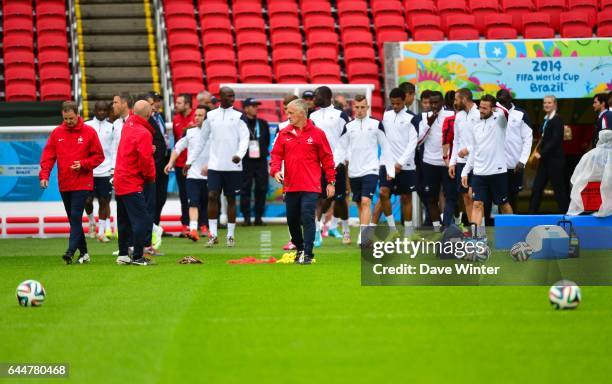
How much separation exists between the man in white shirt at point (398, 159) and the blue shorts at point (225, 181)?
2.13 meters

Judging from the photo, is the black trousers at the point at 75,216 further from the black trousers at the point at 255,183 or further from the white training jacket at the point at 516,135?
the black trousers at the point at 255,183

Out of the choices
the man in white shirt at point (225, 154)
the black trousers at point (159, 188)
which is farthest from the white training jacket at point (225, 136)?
the black trousers at point (159, 188)

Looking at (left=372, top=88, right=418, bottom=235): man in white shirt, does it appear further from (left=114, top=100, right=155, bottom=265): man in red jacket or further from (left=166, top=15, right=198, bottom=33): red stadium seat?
(left=166, top=15, right=198, bottom=33): red stadium seat

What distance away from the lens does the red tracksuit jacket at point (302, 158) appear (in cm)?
1437

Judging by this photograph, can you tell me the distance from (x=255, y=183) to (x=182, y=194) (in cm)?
250

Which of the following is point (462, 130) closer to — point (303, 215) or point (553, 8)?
point (303, 215)


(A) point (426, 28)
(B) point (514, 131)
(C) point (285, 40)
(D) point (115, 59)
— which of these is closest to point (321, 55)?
(C) point (285, 40)

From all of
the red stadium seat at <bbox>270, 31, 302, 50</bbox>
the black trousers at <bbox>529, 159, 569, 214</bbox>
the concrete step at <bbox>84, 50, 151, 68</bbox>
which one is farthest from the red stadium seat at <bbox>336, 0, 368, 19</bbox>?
the black trousers at <bbox>529, 159, 569, 214</bbox>

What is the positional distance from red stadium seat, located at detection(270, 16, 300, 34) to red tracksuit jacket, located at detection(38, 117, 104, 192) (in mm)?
12399

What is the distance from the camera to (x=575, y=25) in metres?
26.3

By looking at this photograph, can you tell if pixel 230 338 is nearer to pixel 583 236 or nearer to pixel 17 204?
pixel 583 236

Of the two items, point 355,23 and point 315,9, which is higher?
point 315,9

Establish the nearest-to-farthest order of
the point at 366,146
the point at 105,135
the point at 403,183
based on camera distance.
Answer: the point at 366,146, the point at 403,183, the point at 105,135

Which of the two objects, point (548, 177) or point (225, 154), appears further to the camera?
point (548, 177)
